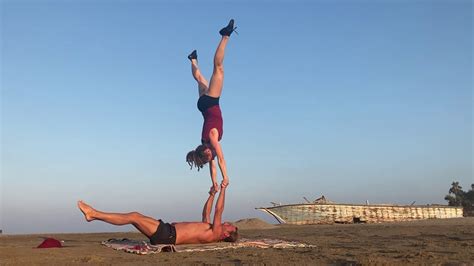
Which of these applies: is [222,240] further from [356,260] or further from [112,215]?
[356,260]

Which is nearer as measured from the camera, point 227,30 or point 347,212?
point 227,30

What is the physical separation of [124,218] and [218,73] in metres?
6.16

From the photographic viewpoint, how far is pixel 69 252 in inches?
338

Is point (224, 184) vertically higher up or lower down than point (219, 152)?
lower down

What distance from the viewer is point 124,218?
28.2ft

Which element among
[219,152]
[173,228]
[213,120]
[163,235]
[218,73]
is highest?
[218,73]

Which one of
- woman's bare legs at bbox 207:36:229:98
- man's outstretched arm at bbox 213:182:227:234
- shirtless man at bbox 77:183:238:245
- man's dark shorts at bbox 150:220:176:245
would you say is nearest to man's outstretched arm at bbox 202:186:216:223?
shirtless man at bbox 77:183:238:245

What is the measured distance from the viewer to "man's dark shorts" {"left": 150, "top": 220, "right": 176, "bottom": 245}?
9.16 meters

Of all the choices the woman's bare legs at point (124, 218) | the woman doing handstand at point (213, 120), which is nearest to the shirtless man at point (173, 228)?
the woman's bare legs at point (124, 218)

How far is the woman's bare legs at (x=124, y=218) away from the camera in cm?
836

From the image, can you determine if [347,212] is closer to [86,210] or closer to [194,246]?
[194,246]

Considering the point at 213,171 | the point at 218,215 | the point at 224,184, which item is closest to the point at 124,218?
the point at 218,215

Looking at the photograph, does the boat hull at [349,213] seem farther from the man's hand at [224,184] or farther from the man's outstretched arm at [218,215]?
the man's outstretched arm at [218,215]

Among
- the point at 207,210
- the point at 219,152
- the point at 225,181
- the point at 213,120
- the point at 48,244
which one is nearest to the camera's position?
the point at 48,244
